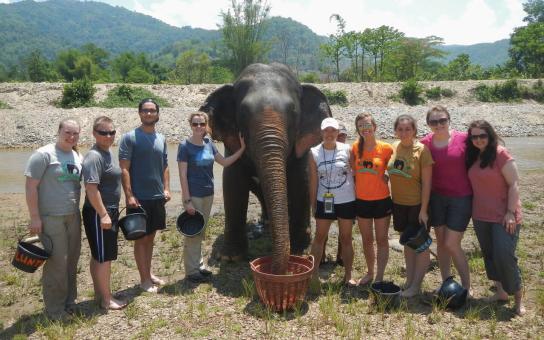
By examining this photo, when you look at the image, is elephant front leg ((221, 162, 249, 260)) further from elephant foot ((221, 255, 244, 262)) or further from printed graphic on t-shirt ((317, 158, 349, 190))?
printed graphic on t-shirt ((317, 158, 349, 190))

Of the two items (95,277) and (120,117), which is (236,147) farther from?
(120,117)

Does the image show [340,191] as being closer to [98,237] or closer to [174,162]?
[98,237]

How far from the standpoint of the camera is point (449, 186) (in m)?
5.53

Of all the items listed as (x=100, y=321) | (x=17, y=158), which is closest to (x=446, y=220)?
(x=100, y=321)

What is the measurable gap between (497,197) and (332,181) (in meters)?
1.85

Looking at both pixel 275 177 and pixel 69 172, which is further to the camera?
pixel 275 177

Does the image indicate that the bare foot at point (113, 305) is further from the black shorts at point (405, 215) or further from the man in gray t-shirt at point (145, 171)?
the black shorts at point (405, 215)

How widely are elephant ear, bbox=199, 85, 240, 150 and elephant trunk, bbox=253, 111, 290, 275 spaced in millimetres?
1266

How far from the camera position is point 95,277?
18.2ft

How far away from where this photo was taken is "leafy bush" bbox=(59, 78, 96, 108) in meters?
38.0

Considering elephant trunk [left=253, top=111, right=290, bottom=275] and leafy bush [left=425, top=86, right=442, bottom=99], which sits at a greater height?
leafy bush [left=425, top=86, right=442, bottom=99]

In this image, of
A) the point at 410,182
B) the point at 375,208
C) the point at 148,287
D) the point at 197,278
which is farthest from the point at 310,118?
the point at 148,287

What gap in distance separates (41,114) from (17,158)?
32.3 feet

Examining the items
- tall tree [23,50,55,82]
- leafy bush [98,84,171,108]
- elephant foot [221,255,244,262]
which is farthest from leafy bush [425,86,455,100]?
tall tree [23,50,55,82]
